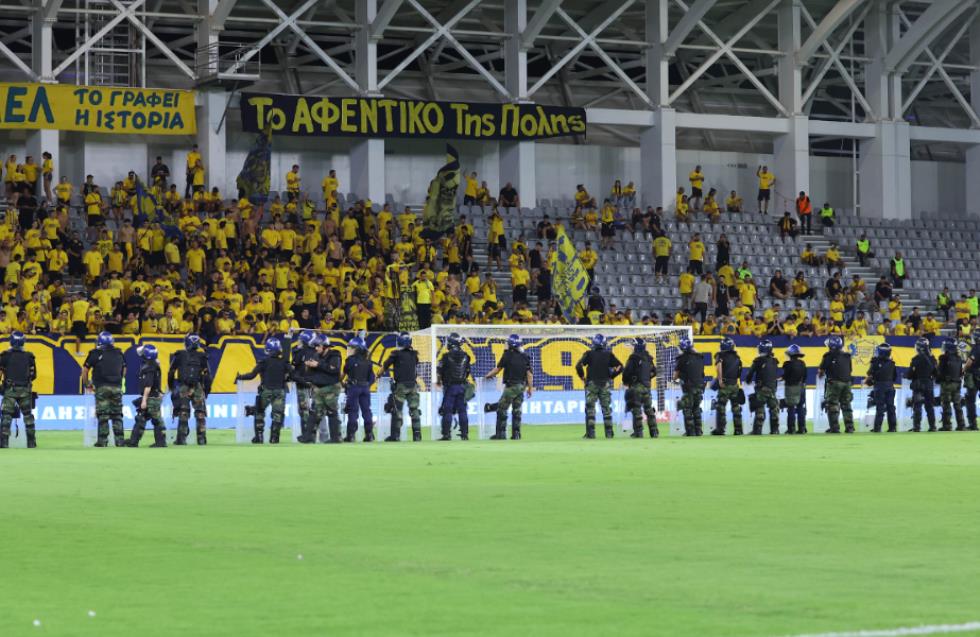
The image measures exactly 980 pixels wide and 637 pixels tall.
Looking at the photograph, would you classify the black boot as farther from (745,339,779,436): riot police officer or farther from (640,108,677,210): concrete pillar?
(640,108,677,210): concrete pillar

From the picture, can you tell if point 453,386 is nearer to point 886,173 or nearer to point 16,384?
point 16,384

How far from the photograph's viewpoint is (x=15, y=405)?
27.5 m

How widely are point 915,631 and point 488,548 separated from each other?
13.9ft

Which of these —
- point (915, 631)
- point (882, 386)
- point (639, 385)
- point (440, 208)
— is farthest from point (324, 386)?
point (915, 631)

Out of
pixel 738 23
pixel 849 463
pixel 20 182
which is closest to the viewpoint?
pixel 849 463

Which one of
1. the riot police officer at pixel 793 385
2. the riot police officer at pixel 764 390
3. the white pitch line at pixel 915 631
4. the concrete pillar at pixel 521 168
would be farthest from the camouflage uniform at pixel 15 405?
the concrete pillar at pixel 521 168

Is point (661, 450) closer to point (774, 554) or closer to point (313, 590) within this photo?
point (774, 554)

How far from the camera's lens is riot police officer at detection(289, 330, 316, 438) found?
96.8 feet

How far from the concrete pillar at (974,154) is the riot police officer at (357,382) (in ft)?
107

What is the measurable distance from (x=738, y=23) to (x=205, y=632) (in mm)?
49013

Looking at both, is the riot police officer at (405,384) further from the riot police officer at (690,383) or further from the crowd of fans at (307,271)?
the crowd of fans at (307,271)

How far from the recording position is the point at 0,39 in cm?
4862

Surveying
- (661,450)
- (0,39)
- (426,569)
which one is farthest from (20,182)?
(426,569)

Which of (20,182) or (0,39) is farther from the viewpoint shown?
(0,39)
